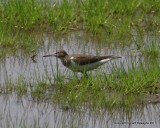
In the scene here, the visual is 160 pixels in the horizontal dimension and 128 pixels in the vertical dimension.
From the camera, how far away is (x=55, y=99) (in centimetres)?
1080

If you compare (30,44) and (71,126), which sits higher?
(30,44)

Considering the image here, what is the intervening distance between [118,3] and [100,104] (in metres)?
4.65

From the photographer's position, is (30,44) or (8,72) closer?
(8,72)

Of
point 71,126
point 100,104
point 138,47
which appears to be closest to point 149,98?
point 100,104

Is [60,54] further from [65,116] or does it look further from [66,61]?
[65,116]

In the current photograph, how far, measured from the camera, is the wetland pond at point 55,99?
9945mm

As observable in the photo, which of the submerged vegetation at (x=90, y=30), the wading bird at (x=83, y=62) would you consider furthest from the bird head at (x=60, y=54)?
the submerged vegetation at (x=90, y=30)

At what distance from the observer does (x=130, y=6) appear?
14820mm

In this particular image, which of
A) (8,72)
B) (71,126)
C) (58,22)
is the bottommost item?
(71,126)

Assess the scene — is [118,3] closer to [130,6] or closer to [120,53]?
[130,6]

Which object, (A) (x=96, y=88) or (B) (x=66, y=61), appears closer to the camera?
(A) (x=96, y=88)

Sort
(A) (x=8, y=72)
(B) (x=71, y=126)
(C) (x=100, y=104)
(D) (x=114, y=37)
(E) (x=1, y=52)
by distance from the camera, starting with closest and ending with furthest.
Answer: (B) (x=71, y=126) → (C) (x=100, y=104) → (A) (x=8, y=72) → (E) (x=1, y=52) → (D) (x=114, y=37)

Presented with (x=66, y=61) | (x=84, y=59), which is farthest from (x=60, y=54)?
(x=84, y=59)

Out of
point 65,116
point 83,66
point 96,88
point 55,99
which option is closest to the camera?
point 65,116
